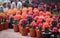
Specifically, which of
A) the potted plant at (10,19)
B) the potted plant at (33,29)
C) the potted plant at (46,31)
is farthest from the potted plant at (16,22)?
the potted plant at (46,31)

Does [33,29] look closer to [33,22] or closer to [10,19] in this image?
[33,22]

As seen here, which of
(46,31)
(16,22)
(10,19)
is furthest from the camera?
(10,19)

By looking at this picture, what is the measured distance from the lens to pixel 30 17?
3.80 meters

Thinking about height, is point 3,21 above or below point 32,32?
above

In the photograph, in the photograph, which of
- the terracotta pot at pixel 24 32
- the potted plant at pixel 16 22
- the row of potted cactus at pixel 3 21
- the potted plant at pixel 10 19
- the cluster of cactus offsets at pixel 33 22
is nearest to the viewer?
the cluster of cactus offsets at pixel 33 22

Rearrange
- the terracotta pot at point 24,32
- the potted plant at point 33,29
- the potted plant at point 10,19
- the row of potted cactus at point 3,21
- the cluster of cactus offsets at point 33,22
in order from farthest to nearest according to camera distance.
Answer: the potted plant at point 10,19 → the row of potted cactus at point 3,21 → the terracotta pot at point 24,32 → the potted plant at point 33,29 → the cluster of cactus offsets at point 33,22

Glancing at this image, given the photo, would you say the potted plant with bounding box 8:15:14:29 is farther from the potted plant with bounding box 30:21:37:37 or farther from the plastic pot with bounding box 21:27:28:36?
the potted plant with bounding box 30:21:37:37

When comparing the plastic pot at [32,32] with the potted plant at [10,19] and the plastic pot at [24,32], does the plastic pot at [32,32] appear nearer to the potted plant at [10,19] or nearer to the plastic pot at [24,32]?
the plastic pot at [24,32]

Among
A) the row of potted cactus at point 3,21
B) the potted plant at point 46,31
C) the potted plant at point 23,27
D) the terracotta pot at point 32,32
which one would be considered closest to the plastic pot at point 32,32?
the terracotta pot at point 32,32

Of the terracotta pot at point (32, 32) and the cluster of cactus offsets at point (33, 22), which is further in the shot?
the terracotta pot at point (32, 32)

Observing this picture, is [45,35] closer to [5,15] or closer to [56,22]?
[56,22]

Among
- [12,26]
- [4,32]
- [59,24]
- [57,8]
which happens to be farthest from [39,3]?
[59,24]

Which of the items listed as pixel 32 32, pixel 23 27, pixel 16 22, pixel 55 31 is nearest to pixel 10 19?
pixel 16 22

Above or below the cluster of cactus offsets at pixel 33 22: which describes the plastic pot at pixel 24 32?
below
